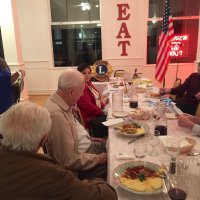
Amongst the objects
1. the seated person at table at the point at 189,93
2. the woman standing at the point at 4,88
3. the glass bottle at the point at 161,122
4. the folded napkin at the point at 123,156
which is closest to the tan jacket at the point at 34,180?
the folded napkin at the point at 123,156

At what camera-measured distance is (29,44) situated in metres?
6.73

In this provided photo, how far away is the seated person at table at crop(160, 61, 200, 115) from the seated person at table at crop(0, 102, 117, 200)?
99.3 inches

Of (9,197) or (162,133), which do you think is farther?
(162,133)

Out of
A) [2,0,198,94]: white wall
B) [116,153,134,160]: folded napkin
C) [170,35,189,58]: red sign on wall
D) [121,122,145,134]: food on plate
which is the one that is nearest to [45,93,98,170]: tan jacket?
[116,153,134,160]: folded napkin

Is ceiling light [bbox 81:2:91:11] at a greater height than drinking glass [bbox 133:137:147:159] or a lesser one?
greater

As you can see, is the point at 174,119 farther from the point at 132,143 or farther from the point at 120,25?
the point at 120,25

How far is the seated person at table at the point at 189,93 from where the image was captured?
346cm

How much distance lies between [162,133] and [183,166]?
2.02ft

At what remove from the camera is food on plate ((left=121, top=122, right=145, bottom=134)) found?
1832mm

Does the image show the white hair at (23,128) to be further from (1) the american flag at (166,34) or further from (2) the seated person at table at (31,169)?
(1) the american flag at (166,34)

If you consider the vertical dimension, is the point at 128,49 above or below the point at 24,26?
below

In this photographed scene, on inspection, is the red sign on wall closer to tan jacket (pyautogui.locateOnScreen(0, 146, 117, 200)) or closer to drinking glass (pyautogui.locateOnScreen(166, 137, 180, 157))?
drinking glass (pyautogui.locateOnScreen(166, 137, 180, 157))

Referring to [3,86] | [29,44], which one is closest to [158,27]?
[29,44]

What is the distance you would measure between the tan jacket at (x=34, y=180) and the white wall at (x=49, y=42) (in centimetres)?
595
